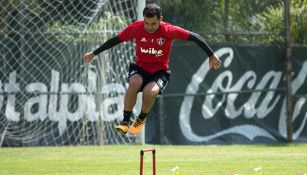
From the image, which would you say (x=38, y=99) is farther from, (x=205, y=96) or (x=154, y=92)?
(x=154, y=92)

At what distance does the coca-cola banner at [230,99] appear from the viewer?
63.8ft

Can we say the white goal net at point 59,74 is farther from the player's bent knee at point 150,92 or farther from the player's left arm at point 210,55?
the player's bent knee at point 150,92

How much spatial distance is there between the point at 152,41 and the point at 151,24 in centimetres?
33

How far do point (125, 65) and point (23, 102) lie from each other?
2.69 m

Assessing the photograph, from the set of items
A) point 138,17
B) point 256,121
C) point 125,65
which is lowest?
point 256,121

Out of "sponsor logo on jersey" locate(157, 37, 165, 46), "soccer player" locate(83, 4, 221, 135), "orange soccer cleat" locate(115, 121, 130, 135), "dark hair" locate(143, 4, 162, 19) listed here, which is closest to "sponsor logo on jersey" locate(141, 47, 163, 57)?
"soccer player" locate(83, 4, 221, 135)

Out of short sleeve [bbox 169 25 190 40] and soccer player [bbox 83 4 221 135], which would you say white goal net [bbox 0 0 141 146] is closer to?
soccer player [bbox 83 4 221 135]

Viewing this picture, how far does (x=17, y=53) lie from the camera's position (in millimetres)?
18109

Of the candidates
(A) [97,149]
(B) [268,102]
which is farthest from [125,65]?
(B) [268,102]

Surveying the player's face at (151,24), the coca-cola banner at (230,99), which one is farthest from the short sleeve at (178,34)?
the coca-cola banner at (230,99)

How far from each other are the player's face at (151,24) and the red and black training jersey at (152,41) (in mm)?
131

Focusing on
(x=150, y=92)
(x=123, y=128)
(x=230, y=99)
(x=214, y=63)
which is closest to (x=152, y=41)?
(x=150, y=92)

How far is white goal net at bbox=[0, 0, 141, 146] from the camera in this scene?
18078mm

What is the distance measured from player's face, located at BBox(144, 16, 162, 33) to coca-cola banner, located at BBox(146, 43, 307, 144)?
24.4 ft
